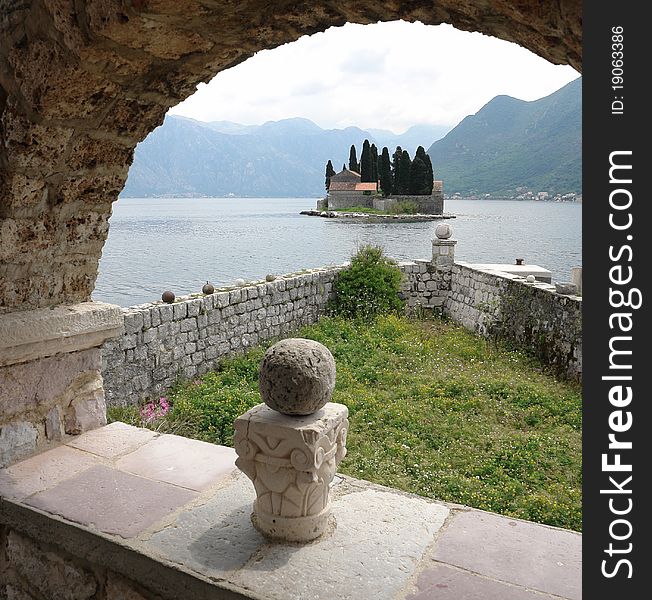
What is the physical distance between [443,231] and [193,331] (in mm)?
6549

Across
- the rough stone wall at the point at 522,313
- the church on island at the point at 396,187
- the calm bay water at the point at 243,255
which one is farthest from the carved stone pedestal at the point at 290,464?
the church on island at the point at 396,187

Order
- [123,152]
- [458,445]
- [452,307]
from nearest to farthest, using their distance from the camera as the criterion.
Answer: [123,152] → [458,445] → [452,307]

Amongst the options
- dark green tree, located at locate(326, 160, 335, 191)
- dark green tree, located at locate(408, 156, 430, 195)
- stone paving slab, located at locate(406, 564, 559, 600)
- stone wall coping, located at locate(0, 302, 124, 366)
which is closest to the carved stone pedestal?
stone paving slab, located at locate(406, 564, 559, 600)

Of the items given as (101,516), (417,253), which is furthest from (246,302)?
(417,253)

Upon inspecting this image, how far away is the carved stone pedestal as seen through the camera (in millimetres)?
2324

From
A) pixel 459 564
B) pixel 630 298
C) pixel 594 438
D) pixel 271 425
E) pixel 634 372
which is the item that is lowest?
pixel 459 564

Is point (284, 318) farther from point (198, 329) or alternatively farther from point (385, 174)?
point (385, 174)

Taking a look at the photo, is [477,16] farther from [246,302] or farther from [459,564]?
[246,302]

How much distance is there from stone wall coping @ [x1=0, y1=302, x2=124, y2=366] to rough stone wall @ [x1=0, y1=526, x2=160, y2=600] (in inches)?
35.4

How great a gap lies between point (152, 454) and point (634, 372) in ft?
8.56

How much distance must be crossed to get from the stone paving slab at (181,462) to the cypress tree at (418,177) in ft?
127

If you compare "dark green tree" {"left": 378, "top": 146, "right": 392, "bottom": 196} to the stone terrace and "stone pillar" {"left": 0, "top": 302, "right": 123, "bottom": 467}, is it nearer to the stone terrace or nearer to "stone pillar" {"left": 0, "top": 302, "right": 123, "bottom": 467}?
"stone pillar" {"left": 0, "top": 302, "right": 123, "bottom": 467}

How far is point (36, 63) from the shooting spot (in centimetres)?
239

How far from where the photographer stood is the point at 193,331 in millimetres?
8680
